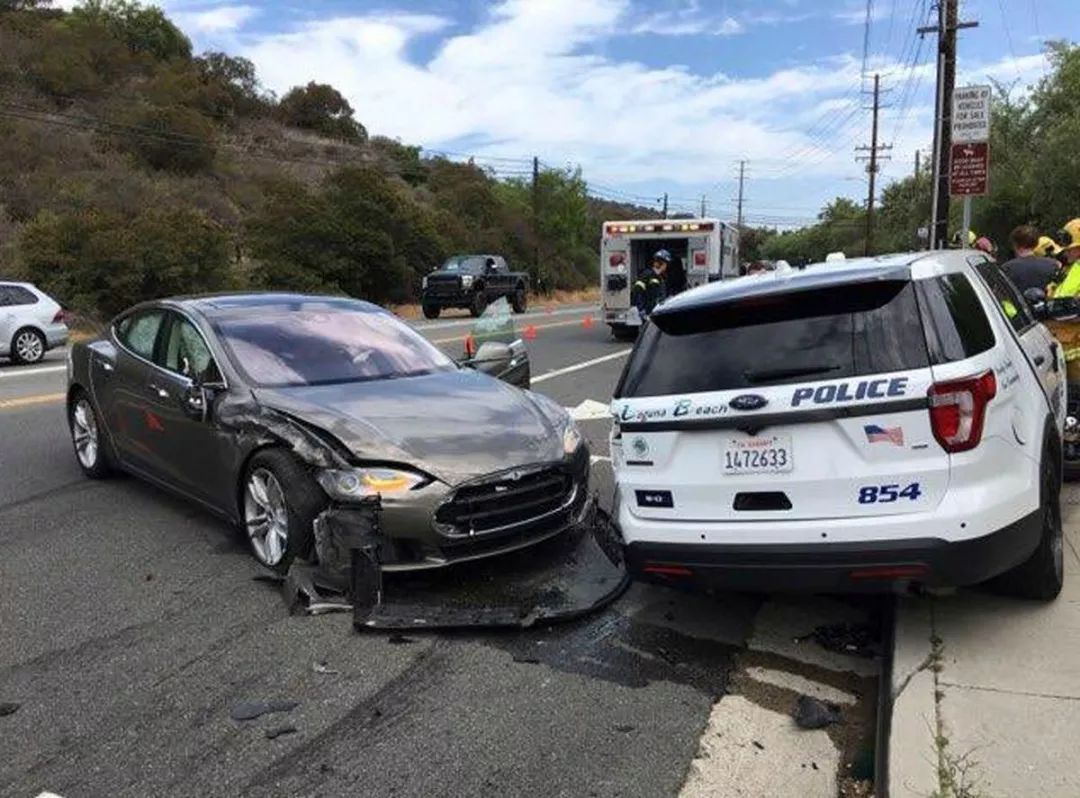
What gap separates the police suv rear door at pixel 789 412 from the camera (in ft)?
12.6

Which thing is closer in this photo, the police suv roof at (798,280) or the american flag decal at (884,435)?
the american flag decal at (884,435)

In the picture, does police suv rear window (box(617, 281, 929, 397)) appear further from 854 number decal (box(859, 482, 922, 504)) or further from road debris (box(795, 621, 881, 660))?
road debris (box(795, 621, 881, 660))

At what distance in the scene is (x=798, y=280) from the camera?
4.26 m

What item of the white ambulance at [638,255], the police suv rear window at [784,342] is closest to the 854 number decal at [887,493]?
the police suv rear window at [784,342]

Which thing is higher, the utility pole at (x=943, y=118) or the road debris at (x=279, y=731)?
the utility pole at (x=943, y=118)

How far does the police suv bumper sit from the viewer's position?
12.5ft

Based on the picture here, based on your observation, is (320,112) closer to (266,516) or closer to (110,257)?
(110,257)

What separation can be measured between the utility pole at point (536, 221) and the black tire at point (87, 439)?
51312 mm

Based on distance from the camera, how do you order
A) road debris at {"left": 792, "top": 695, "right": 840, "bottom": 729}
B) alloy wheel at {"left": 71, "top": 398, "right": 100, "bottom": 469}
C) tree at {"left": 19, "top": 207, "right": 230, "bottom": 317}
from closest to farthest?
road debris at {"left": 792, "top": 695, "right": 840, "bottom": 729} < alloy wheel at {"left": 71, "top": 398, "right": 100, "bottom": 469} < tree at {"left": 19, "top": 207, "right": 230, "bottom": 317}

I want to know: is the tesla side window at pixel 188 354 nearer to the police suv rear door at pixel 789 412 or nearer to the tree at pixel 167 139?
the police suv rear door at pixel 789 412

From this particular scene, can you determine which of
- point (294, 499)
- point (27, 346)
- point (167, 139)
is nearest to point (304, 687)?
point (294, 499)

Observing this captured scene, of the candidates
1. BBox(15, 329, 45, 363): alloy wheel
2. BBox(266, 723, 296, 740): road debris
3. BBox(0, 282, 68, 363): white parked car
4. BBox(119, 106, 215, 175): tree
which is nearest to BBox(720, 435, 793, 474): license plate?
BBox(266, 723, 296, 740): road debris

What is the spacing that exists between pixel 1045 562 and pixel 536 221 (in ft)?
199

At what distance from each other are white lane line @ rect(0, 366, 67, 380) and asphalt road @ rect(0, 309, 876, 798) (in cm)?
1018
